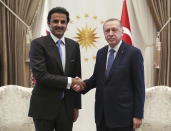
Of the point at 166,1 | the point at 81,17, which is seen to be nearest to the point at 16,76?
the point at 81,17

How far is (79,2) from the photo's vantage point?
11.6ft

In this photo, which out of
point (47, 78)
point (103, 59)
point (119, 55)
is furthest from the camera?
point (103, 59)

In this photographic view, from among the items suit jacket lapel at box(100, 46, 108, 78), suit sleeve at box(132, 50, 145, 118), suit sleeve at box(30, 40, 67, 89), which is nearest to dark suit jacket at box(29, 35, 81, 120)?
Result: suit sleeve at box(30, 40, 67, 89)

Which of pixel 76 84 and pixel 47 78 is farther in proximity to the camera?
pixel 76 84

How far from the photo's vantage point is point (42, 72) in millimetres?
1647

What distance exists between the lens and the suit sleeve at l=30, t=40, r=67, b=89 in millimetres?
1632

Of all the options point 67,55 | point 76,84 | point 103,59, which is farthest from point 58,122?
point 103,59

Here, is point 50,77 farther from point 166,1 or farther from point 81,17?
point 166,1

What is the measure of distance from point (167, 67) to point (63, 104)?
2.26 metres

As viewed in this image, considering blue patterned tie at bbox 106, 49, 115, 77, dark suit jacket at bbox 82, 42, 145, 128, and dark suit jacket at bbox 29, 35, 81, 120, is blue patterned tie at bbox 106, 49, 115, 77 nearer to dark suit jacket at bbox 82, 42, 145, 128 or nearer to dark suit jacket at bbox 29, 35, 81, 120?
dark suit jacket at bbox 82, 42, 145, 128

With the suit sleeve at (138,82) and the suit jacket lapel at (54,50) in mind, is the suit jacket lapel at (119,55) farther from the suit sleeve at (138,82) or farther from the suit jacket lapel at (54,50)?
the suit jacket lapel at (54,50)

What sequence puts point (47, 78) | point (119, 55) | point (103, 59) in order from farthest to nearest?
point (103, 59) → point (119, 55) → point (47, 78)

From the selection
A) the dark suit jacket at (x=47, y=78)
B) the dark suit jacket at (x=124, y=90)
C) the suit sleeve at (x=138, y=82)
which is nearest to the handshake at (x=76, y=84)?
the dark suit jacket at (x=47, y=78)

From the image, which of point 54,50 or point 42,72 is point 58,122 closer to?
point 42,72
